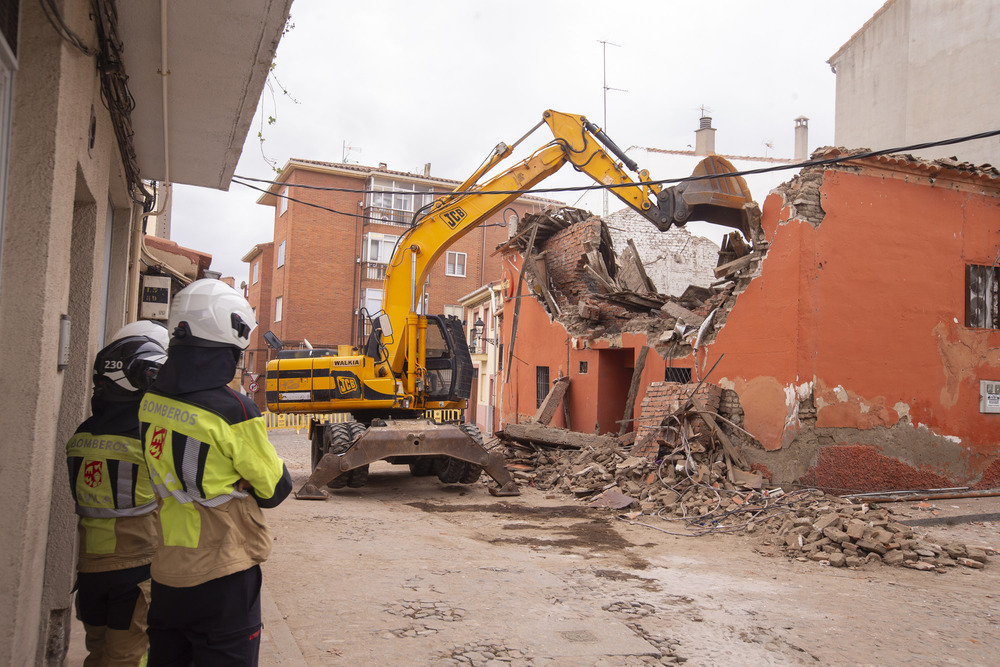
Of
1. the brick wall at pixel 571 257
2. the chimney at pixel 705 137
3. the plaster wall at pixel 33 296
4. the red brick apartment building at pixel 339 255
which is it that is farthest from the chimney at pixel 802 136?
the plaster wall at pixel 33 296

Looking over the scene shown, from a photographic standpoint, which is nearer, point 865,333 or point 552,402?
point 865,333

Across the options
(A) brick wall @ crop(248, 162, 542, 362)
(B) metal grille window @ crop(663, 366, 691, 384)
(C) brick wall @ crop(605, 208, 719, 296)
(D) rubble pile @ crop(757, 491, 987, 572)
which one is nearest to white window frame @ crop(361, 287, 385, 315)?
(A) brick wall @ crop(248, 162, 542, 362)

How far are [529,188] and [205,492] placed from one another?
32.0 feet

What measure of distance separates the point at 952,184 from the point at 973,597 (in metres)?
7.41

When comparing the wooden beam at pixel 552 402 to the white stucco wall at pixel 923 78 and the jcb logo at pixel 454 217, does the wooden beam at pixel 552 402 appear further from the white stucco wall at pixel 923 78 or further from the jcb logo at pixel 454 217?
the white stucco wall at pixel 923 78

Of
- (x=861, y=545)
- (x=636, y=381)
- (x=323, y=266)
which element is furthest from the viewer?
(x=323, y=266)

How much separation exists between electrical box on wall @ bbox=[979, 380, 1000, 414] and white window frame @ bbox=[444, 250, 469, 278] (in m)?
26.5

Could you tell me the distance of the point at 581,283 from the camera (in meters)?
16.1

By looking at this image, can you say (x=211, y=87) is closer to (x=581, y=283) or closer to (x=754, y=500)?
(x=754, y=500)

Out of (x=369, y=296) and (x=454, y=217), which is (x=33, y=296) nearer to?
(x=454, y=217)

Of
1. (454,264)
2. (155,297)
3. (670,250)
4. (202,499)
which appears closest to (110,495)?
(202,499)

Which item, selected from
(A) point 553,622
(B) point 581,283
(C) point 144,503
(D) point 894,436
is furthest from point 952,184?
(C) point 144,503

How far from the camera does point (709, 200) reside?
11.0 meters

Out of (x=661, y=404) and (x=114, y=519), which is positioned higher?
(x=661, y=404)
